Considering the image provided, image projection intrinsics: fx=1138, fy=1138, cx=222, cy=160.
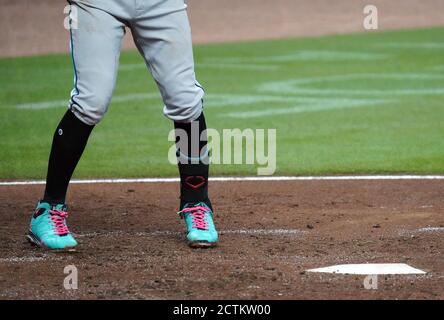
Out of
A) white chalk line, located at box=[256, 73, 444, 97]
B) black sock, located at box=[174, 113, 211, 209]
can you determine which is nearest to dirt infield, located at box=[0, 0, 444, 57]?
white chalk line, located at box=[256, 73, 444, 97]

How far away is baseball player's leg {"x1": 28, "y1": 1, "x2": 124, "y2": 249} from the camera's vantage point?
5.39m

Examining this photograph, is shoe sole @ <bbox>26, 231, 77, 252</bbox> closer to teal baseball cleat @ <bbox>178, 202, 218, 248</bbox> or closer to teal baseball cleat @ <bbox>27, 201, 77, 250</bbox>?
teal baseball cleat @ <bbox>27, 201, 77, 250</bbox>

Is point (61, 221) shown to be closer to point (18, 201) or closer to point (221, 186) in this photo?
point (18, 201)

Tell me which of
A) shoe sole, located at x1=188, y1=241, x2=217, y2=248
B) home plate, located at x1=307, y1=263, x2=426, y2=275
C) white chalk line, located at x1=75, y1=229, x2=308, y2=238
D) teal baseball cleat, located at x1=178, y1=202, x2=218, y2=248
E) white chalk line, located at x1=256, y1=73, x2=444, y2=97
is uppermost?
white chalk line, located at x1=256, y1=73, x2=444, y2=97

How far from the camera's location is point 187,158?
573 cm

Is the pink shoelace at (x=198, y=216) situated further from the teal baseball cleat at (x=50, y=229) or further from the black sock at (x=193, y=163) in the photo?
the teal baseball cleat at (x=50, y=229)

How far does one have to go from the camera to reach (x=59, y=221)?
18.1 ft

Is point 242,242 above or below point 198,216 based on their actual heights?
below

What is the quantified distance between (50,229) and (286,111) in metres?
6.28

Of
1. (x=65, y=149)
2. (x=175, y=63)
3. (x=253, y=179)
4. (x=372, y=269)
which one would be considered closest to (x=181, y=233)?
(x=65, y=149)

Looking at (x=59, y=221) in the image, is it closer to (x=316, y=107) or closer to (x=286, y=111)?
(x=286, y=111)

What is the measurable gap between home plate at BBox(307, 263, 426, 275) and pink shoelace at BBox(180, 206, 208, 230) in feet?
2.61

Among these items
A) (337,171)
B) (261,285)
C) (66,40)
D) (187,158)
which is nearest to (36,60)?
(66,40)
